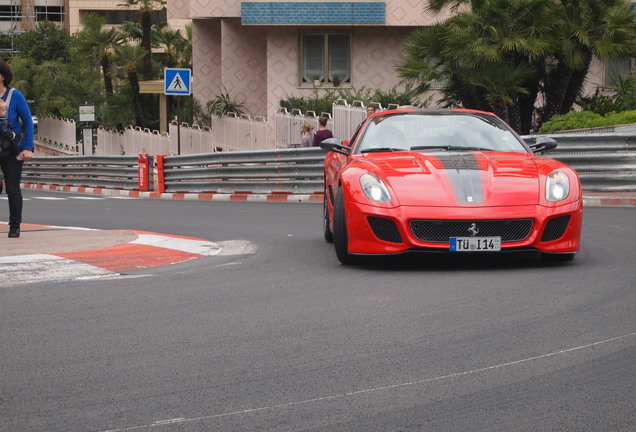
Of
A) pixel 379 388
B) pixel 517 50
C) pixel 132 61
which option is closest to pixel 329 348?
pixel 379 388

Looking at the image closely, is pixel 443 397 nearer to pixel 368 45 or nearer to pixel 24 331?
pixel 24 331

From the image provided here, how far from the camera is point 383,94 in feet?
95.7

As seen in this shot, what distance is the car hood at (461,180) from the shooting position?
7898mm

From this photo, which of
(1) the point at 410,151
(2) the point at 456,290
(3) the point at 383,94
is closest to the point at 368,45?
(3) the point at 383,94

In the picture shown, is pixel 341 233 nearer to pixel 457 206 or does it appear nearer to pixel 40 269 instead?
pixel 457 206

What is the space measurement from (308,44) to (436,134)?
2304cm

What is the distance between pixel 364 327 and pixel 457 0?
19.3m

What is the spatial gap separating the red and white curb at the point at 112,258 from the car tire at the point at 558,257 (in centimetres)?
282

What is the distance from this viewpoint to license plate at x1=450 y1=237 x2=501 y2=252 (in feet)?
25.6

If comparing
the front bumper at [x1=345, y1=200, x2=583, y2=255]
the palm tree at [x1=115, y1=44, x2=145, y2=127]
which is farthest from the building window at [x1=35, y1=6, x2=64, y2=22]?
the front bumper at [x1=345, y1=200, x2=583, y2=255]

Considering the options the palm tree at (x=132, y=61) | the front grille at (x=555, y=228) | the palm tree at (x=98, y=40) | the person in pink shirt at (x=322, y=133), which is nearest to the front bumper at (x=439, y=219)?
the front grille at (x=555, y=228)

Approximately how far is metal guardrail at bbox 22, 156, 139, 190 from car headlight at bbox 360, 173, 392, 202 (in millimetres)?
18179

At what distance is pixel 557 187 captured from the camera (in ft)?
26.7

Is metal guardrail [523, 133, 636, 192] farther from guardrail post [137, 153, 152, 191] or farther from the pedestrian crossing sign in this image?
the pedestrian crossing sign
